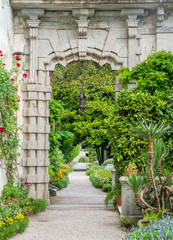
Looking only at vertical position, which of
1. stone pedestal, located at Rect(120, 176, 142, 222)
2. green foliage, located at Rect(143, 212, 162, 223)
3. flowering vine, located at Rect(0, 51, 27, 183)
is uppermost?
A: flowering vine, located at Rect(0, 51, 27, 183)

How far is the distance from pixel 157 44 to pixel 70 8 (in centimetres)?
233

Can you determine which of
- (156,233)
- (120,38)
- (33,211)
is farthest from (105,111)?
(156,233)

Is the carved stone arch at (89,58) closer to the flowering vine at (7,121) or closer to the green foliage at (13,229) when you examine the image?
the flowering vine at (7,121)

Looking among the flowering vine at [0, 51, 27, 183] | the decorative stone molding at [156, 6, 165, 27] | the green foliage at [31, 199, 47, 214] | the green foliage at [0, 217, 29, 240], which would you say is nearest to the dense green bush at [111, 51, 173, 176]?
the decorative stone molding at [156, 6, 165, 27]

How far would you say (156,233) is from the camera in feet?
10.1

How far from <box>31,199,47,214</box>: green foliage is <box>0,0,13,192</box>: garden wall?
1.05 meters

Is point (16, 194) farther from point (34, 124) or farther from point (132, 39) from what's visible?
point (132, 39)

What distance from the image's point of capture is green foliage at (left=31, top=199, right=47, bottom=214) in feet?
23.9

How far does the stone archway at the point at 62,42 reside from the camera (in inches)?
311

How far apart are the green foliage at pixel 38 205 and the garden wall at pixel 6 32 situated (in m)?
1.05

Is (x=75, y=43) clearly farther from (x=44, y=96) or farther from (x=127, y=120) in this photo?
(x=127, y=120)

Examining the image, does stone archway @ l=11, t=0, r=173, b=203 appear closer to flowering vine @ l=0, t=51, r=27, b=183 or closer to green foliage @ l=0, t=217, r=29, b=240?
flowering vine @ l=0, t=51, r=27, b=183

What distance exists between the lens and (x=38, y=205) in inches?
292

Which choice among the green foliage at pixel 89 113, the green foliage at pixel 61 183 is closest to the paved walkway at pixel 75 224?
the green foliage at pixel 61 183
